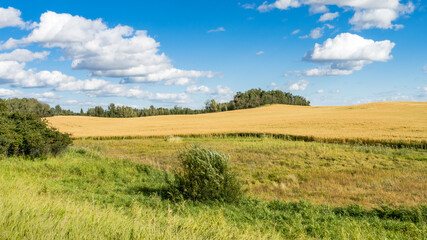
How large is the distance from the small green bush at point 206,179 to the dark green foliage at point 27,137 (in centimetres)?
1094

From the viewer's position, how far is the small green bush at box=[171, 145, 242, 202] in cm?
1041

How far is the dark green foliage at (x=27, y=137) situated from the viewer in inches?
670

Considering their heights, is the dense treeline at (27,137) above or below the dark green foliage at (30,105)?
below

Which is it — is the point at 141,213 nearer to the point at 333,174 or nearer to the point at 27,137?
the point at 333,174

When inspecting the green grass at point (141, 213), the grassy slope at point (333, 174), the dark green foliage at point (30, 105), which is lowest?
the grassy slope at point (333, 174)

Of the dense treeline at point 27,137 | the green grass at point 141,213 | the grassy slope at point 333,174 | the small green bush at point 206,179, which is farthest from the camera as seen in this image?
the dense treeline at point 27,137

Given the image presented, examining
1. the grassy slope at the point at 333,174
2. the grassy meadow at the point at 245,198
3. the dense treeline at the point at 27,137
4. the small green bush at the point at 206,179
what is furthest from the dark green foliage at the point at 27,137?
the small green bush at the point at 206,179

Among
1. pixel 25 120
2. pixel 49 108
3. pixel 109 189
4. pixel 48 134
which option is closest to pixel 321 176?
pixel 109 189

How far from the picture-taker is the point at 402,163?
67.4 feet

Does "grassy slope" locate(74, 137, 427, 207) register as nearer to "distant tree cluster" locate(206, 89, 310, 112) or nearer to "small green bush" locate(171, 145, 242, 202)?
"small green bush" locate(171, 145, 242, 202)

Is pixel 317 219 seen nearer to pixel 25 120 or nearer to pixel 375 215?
pixel 375 215

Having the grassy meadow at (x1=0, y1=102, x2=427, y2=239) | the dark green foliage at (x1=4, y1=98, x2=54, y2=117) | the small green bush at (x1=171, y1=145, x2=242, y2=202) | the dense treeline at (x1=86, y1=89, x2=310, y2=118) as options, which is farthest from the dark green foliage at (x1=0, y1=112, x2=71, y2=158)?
the dense treeline at (x1=86, y1=89, x2=310, y2=118)

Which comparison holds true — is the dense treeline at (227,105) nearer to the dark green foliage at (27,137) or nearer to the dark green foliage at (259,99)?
the dark green foliage at (259,99)

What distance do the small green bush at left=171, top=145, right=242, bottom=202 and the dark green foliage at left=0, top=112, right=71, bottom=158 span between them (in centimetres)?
1094
